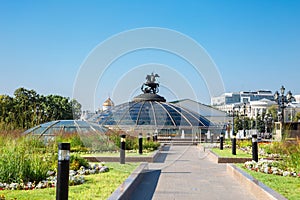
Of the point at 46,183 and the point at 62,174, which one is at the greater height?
the point at 62,174

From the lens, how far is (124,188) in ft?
26.9

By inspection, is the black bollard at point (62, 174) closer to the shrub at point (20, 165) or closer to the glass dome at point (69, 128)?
the shrub at point (20, 165)

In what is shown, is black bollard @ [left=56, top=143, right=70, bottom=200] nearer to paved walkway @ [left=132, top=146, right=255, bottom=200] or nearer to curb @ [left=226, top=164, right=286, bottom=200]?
paved walkway @ [left=132, top=146, right=255, bottom=200]

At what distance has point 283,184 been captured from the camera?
9109 millimetres

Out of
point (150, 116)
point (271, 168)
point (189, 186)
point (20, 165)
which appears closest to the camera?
point (20, 165)

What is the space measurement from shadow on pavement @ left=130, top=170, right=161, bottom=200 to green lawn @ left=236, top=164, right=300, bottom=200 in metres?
2.68

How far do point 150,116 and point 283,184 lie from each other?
39.5 m

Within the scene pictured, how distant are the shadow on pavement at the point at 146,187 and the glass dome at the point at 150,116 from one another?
33.5 meters

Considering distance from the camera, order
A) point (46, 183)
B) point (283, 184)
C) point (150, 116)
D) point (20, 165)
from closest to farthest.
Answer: point (46, 183) → point (20, 165) → point (283, 184) → point (150, 116)

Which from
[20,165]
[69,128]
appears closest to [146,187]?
[20,165]

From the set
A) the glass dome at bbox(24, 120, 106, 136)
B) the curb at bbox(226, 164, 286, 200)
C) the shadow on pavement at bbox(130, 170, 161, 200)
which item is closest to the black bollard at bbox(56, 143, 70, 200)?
the shadow on pavement at bbox(130, 170, 161, 200)

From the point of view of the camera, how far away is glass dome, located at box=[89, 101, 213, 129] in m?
47.0

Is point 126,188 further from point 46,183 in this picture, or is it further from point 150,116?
point 150,116

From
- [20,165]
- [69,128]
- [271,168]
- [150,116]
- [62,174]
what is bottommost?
[271,168]
